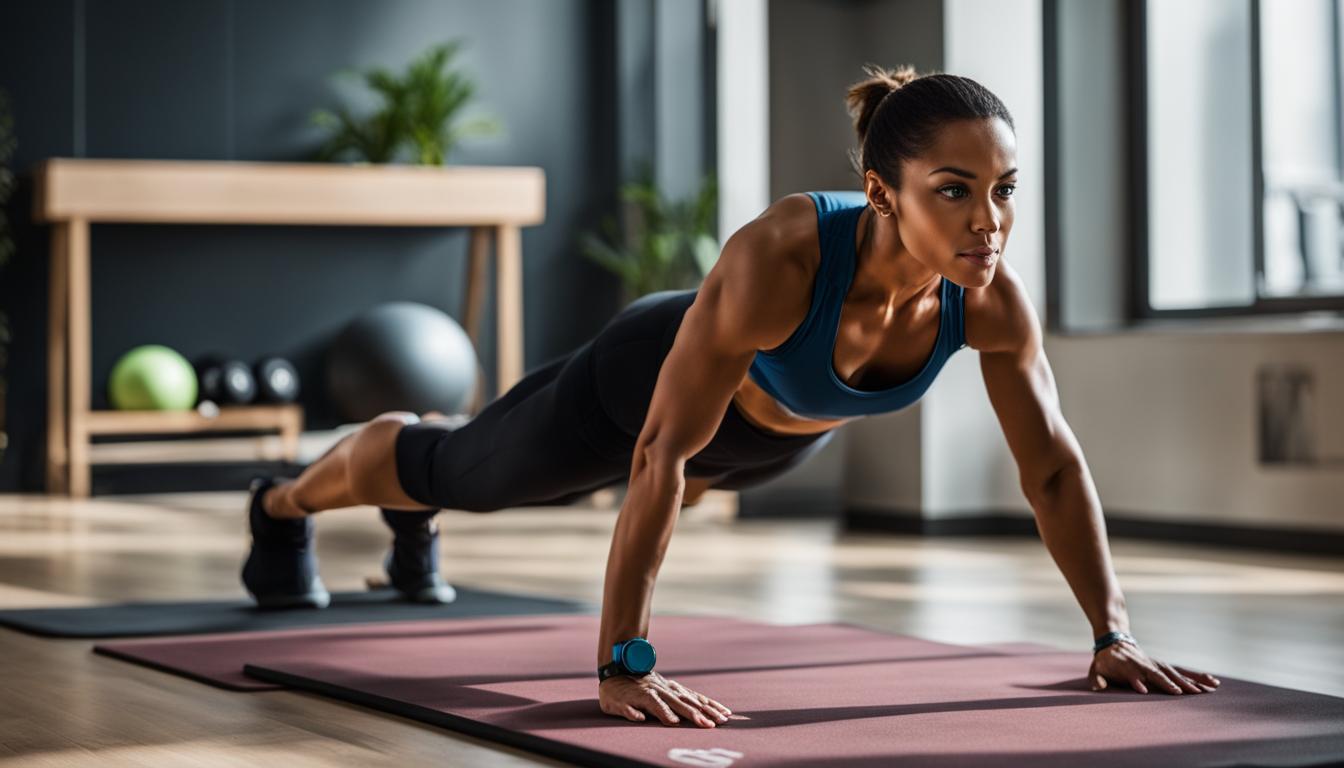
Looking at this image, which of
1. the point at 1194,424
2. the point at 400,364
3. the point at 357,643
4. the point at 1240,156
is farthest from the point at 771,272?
the point at 400,364

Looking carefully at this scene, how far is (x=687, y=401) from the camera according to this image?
196cm

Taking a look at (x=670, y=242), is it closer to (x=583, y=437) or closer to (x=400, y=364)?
(x=400, y=364)

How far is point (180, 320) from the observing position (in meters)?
7.07

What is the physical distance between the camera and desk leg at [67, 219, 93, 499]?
6391mm

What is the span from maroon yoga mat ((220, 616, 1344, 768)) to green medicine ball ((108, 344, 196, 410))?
4052 millimetres

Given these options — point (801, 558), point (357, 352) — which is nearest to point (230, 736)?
point (801, 558)

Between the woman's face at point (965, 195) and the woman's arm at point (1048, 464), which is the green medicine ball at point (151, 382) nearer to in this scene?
the woman's arm at point (1048, 464)

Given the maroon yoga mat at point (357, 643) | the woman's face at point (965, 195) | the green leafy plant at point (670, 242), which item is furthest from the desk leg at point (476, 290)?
the woman's face at point (965, 195)

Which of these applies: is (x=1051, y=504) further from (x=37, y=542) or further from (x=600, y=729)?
(x=37, y=542)

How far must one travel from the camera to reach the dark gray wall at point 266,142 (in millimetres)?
6898

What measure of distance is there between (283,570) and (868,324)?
1.41 meters

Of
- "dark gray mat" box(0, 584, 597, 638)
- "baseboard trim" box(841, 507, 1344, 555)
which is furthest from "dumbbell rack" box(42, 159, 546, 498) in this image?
"dark gray mat" box(0, 584, 597, 638)

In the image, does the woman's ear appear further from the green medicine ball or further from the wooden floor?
the green medicine ball

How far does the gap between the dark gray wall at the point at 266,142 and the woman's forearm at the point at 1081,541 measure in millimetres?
5470
